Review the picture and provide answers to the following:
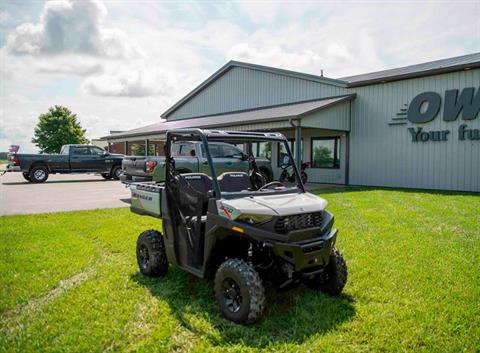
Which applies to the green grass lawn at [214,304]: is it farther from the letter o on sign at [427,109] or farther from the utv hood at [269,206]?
the letter o on sign at [427,109]

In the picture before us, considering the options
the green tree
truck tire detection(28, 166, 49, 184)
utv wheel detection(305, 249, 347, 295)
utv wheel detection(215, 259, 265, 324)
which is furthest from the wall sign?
the green tree

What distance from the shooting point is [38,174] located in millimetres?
17594

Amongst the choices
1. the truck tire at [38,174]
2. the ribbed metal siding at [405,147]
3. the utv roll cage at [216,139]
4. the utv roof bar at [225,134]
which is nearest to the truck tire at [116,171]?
the truck tire at [38,174]

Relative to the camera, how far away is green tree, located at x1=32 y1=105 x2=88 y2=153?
54625 mm

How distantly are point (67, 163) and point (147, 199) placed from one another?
15406 millimetres

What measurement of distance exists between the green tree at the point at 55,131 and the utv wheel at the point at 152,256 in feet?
182

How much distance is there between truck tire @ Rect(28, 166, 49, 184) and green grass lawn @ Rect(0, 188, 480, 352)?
39.7ft

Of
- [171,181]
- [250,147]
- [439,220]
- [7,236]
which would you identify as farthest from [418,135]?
[7,236]

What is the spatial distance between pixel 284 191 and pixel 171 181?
133 cm

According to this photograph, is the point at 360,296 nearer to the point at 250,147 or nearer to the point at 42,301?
the point at 250,147

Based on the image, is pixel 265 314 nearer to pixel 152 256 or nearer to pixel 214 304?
pixel 214 304

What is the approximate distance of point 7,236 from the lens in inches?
262

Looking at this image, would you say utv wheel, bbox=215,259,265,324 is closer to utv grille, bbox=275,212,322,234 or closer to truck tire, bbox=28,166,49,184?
utv grille, bbox=275,212,322,234

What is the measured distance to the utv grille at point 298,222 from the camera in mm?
3479
